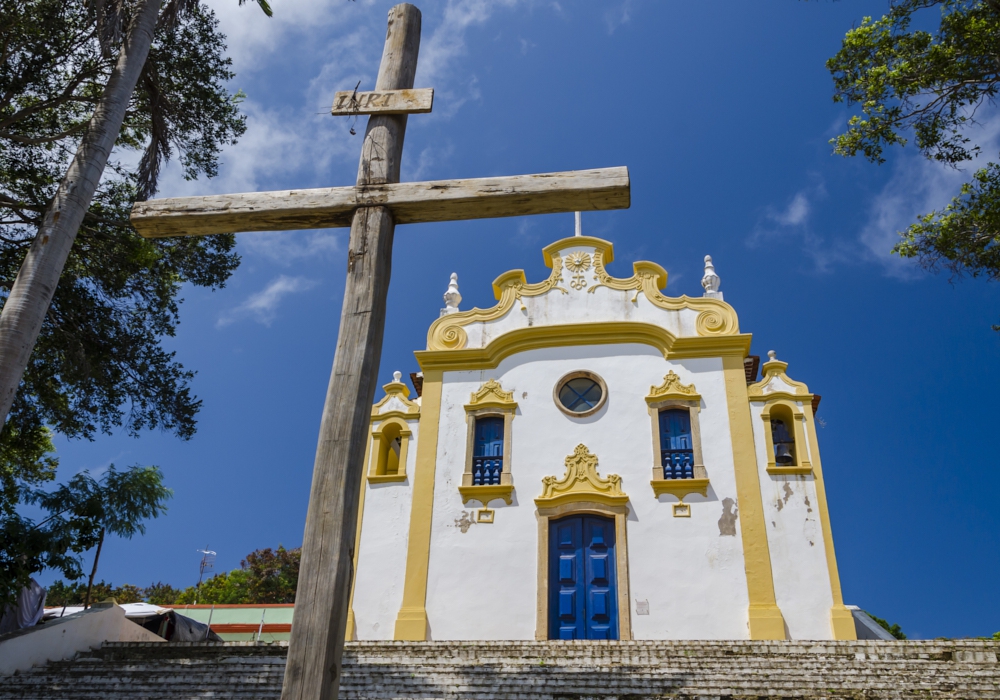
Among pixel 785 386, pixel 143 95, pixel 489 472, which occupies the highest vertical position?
pixel 143 95

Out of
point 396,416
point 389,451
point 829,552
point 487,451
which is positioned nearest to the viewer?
point 829,552

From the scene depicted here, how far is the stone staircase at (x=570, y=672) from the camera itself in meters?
7.28

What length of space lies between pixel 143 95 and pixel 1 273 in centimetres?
340

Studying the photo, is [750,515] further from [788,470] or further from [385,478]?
[385,478]

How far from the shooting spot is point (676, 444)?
13305mm

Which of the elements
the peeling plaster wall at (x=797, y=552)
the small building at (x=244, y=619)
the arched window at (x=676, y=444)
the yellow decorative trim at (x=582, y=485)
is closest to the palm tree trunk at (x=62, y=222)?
the yellow decorative trim at (x=582, y=485)

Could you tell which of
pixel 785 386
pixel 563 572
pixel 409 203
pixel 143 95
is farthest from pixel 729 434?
pixel 143 95

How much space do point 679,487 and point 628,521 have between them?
973 millimetres

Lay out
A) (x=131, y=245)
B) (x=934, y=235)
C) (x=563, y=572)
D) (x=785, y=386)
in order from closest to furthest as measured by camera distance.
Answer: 1. (x=934, y=235)
2. (x=131, y=245)
3. (x=563, y=572)
4. (x=785, y=386)

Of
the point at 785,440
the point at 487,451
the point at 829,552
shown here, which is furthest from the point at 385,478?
the point at 829,552

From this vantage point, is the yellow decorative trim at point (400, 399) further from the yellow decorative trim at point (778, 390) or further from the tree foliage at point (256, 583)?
the tree foliage at point (256, 583)

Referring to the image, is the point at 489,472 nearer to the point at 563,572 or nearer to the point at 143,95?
the point at 563,572

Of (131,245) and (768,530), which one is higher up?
(131,245)

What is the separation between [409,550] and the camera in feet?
43.0
